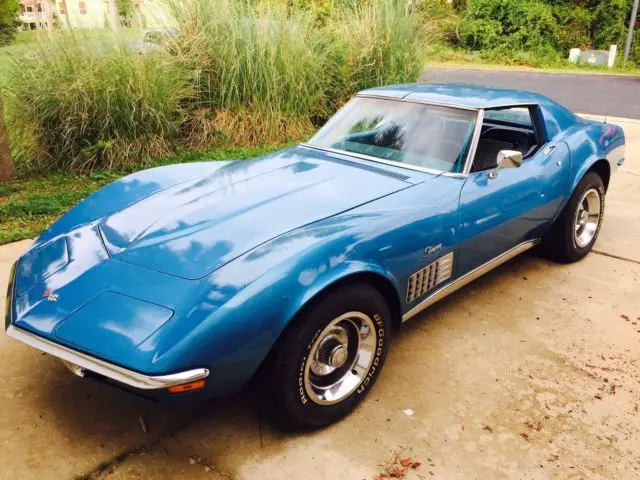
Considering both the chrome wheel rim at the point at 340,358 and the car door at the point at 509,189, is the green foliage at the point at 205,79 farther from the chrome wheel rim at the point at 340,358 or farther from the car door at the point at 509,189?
the chrome wheel rim at the point at 340,358

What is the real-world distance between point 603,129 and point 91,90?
5.04 metres

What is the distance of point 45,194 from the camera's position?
536cm

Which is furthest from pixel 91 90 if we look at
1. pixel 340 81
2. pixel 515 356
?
pixel 515 356

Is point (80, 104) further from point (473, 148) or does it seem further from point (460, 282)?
point (460, 282)

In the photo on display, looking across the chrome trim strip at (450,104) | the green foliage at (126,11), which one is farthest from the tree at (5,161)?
the chrome trim strip at (450,104)

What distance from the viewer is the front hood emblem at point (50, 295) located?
2.23 metres

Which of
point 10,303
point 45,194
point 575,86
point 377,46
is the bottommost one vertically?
point 575,86

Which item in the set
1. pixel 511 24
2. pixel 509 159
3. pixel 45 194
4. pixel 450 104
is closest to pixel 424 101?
pixel 450 104

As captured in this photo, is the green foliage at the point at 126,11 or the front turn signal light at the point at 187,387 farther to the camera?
the green foliage at the point at 126,11

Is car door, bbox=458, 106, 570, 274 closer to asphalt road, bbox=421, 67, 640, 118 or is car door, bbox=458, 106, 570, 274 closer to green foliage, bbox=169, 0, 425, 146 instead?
green foliage, bbox=169, 0, 425, 146

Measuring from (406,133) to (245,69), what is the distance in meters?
4.27

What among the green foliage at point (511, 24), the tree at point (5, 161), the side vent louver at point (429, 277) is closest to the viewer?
the side vent louver at point (429, 277)

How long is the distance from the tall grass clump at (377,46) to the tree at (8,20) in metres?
4.29

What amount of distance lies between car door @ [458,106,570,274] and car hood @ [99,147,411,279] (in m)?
0.46
